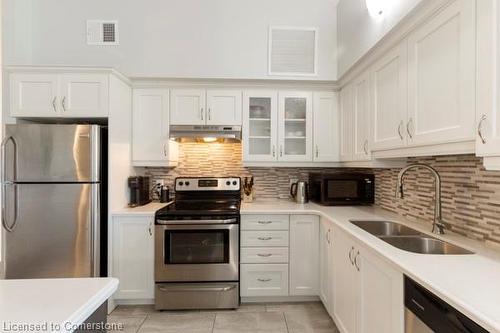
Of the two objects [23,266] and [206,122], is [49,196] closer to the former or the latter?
[23,266]

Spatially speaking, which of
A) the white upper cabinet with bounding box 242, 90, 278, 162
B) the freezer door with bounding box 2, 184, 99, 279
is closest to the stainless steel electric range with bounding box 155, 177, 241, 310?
the freezer door with bounding box 2, 184, 99, 279

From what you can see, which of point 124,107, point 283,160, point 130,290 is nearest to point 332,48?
point 283,160

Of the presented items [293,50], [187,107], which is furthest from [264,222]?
[293,50]

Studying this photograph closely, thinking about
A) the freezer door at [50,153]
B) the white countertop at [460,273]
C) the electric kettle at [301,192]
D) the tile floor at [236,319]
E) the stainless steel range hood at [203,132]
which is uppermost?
the stainless steel range hood at [203,132]

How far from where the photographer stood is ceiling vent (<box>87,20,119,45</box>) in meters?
2.90

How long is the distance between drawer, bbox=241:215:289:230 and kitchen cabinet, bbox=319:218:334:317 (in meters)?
0.34

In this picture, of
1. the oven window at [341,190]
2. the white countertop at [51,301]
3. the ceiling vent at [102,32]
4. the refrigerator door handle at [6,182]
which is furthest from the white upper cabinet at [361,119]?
the refrigerator door handle at [6,182]

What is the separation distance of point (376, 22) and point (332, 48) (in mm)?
960

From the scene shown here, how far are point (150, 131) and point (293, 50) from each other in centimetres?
173

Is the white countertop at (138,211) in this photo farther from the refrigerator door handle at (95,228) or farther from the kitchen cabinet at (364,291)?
the kitchen cabinet at (364,291)

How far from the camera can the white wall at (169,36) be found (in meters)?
2.88

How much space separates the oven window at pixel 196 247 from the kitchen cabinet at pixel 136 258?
19 centimetres

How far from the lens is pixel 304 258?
2.67 m

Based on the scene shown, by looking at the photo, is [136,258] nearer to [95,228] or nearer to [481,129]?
[95,228]
